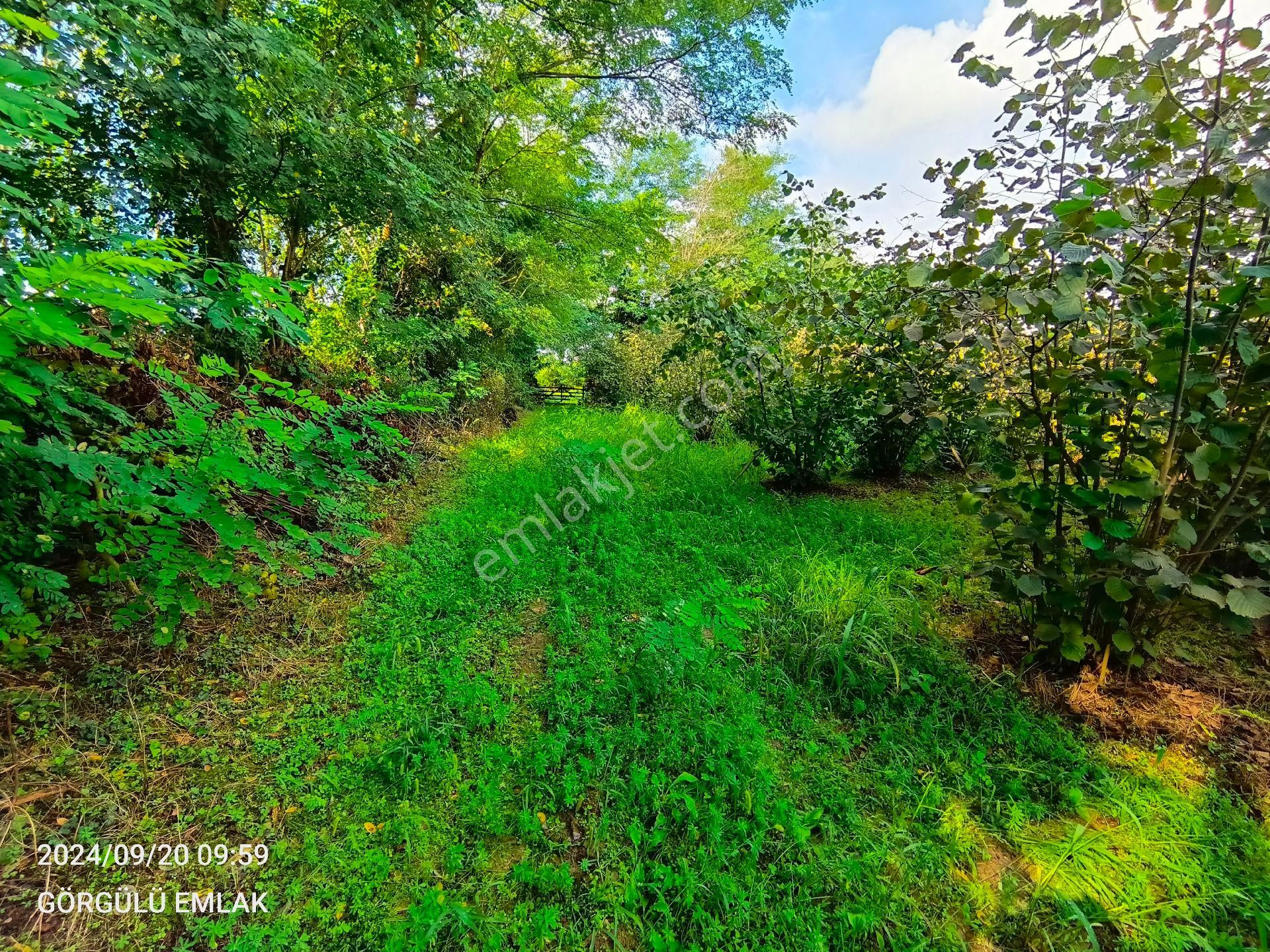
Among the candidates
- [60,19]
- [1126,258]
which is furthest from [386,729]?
[1126,258]

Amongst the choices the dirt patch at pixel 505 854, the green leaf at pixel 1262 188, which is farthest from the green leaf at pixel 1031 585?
the dirt patch at pixel 505 854

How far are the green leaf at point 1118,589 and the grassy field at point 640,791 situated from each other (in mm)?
539

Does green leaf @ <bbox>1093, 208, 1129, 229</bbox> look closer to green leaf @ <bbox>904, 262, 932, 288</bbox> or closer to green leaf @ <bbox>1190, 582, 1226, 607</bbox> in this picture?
green leaf @ <bbox>904, 262, 932, 288</bbox>

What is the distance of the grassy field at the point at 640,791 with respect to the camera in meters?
1.15

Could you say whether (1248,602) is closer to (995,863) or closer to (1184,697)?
(1184,697)

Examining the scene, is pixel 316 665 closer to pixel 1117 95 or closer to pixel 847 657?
pixel 847 657

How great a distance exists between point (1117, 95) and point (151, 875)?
3.65 metres

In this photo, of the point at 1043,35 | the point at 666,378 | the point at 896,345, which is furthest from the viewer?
the point at 666,378

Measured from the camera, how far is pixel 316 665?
197 centimetres

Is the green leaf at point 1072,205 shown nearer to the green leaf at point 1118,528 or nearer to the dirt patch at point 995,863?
the green leaf at point 1118,528

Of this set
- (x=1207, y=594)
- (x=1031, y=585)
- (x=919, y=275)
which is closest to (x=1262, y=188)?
(x=919, y=275)

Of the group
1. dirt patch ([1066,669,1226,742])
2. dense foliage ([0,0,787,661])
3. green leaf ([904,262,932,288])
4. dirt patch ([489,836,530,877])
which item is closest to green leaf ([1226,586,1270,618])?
dirt patch ([1066,669,1226,742])

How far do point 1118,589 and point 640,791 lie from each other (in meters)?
1.74

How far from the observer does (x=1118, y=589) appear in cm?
154
